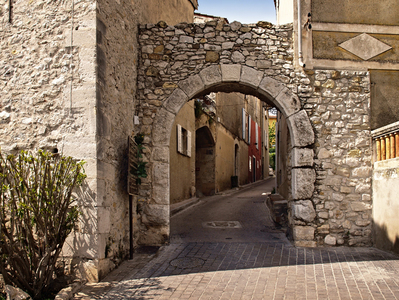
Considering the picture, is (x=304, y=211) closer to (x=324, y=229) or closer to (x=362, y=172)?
(x=324, y=229)

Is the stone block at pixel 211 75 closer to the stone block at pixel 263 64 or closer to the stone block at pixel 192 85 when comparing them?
the stone block at pixel 192 85

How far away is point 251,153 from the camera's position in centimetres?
2130

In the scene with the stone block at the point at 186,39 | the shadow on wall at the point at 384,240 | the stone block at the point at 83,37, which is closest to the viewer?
the stone block at the point at 83,37

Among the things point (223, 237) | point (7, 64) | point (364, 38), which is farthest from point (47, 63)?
point (364, 38)

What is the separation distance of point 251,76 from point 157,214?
260 centimetres

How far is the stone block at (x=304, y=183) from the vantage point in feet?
18.6

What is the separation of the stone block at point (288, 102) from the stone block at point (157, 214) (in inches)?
93.3

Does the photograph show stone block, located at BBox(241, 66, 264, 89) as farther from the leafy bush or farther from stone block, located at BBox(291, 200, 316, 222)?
the leafy bush

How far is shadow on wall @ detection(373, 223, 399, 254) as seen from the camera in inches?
199

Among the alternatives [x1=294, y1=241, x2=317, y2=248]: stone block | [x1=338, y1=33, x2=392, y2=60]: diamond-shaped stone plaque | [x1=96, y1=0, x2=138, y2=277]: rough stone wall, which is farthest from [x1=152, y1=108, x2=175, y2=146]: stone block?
[x1=338, y1=33, x2=392, y2=60]: diamond-shaped stone plaque

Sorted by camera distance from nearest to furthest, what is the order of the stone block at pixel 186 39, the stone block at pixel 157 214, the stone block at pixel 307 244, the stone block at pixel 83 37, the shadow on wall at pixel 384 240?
the stone block at pixel 83 37 → the shadow on wall at pixel 384 240 → the stone block at pixel 307 244 → the stone block at pixel 157 214 → the stone block at pixel 186 39

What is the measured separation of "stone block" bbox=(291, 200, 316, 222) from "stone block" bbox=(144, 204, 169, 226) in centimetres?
195

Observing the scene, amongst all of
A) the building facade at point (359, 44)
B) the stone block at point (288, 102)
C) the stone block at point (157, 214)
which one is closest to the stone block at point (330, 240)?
the building facade at point (359, 44)

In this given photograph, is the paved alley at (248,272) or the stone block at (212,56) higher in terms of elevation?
the stone block at (212,56)
